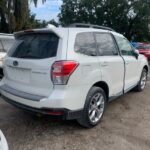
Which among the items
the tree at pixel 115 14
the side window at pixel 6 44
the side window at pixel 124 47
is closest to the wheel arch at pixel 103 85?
the side window at pixel 124 47

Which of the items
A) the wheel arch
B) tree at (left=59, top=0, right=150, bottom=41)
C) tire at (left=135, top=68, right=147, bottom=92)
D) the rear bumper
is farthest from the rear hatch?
tree at (left=59, top=0, right=150, bottom=41)

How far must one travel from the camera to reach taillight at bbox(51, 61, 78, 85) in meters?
3.35

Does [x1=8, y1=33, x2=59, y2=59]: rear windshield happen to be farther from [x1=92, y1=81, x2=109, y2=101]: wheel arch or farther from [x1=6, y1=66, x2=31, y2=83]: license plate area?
[x1=92, y1=81, x2=109, y2=101]: wheel arch

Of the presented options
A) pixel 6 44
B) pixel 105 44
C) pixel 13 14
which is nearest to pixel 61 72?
pixel 105 44

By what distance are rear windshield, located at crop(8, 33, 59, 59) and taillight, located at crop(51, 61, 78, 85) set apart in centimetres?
20

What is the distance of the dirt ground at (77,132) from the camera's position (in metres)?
3.50

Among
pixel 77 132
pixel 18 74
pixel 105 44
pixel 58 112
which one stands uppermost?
pixel 105 44

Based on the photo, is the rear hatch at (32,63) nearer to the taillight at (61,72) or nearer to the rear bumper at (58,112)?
the taillight at (61,72)

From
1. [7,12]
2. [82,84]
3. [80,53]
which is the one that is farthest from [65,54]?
[7,12]

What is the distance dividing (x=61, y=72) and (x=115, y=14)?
1418 inches

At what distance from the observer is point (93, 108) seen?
4055mm

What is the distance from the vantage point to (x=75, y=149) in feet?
11.1

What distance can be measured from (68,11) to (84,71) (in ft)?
127

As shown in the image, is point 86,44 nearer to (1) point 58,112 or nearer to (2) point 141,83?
(1) point 58,112
